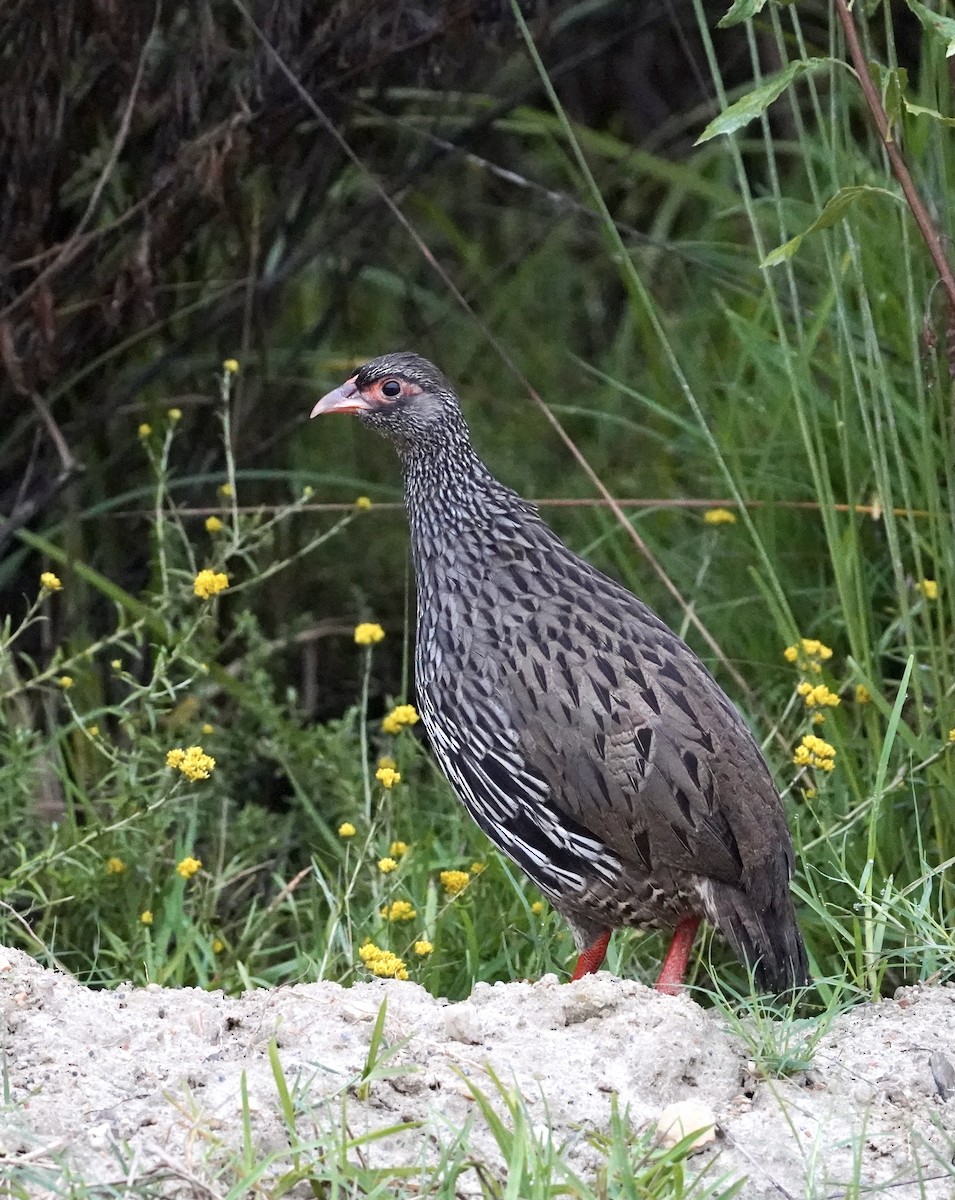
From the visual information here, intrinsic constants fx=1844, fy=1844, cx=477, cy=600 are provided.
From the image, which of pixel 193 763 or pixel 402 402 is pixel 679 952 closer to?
pixel 193 763

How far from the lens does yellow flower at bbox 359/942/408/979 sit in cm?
373

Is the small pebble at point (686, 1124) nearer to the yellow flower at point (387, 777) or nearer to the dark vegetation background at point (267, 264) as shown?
the yellow flower at point (387, 777)

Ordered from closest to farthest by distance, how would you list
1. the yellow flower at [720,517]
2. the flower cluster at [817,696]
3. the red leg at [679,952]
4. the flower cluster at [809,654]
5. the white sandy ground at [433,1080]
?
the white sandy ground at [433,1080], the red leg at [679,952], the flower cluster at [817,696], the flower cluster at [809,654], the yellow flower at [720,517]

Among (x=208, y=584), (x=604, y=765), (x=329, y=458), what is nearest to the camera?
(x=604, y=765)

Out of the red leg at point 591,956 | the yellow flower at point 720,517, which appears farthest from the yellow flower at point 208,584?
the yellow flower at point 720,517

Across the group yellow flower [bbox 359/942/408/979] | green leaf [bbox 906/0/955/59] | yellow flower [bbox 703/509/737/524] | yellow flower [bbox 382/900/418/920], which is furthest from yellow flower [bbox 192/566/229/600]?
green leaf [bbox 906/0/955/59]

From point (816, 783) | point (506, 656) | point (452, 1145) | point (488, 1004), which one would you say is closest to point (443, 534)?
point (506, 656)

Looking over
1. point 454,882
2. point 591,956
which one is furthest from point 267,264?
point 591,956

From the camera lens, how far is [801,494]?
17.8 feet

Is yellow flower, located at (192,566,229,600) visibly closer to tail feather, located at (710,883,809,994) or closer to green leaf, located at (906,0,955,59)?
tail feather, located at (710,883,809,994)

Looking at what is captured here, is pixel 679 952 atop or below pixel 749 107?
below

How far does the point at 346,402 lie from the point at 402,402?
0.48 ft

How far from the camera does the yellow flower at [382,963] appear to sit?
3.73m

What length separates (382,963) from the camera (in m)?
3.74
